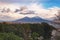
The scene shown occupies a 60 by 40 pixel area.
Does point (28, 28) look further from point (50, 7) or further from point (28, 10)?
point (50, 7)

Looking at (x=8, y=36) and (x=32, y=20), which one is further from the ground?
(x=32, y=20)

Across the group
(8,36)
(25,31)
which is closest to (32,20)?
(25,31)

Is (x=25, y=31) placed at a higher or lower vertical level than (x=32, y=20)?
lower

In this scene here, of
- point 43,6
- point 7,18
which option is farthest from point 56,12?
point 7,18

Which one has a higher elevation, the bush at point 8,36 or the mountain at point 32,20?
the mountain at point 32,20

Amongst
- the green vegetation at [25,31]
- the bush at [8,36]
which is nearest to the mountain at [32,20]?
the green vegetation at [25,31]

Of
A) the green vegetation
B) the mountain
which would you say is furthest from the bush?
the mountain

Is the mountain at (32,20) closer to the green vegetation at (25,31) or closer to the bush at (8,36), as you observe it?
the green vegetation at (25,31)

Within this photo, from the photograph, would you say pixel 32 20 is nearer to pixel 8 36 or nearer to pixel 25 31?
pixel 25 31
